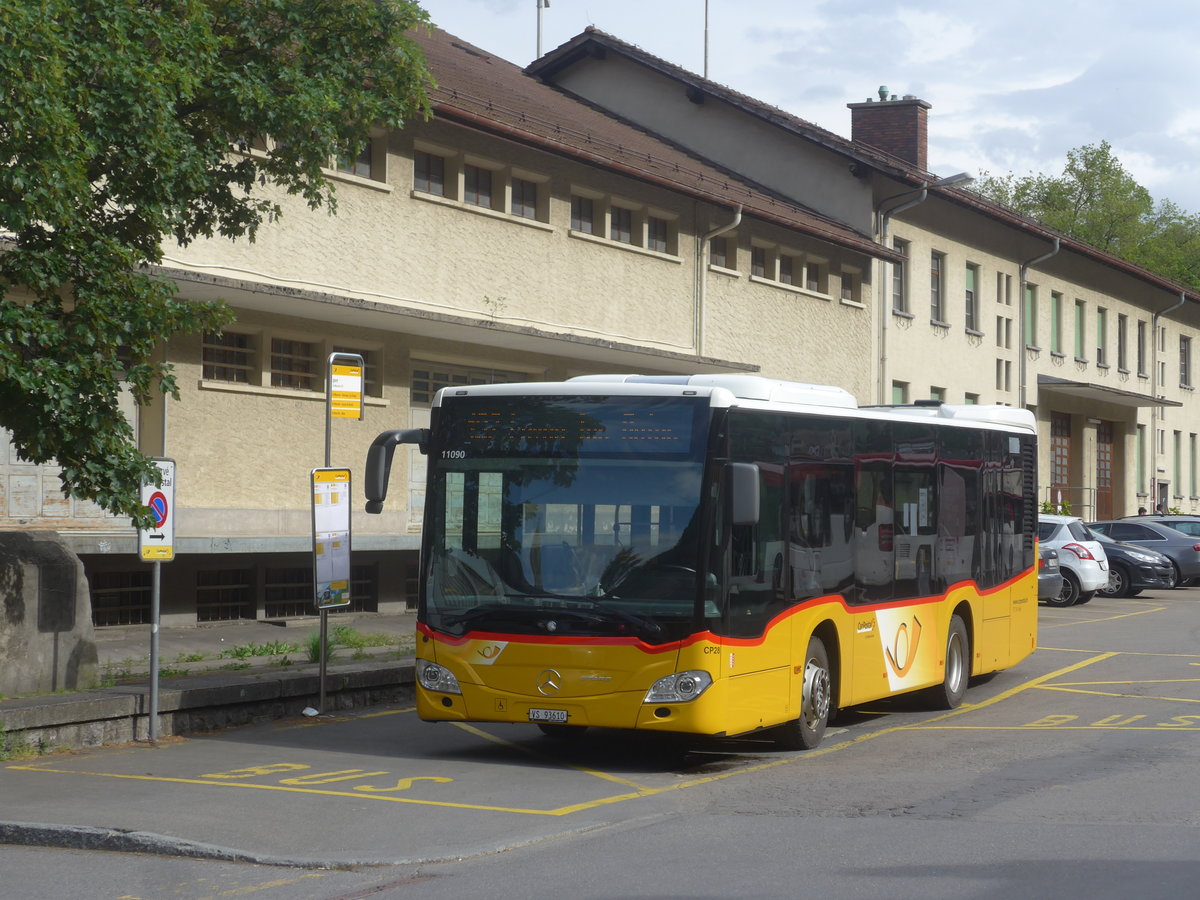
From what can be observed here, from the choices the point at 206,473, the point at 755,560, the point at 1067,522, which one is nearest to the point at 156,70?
the point at 755,560

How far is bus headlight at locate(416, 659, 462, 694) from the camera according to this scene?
11164mm

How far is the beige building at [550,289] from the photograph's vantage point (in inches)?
800

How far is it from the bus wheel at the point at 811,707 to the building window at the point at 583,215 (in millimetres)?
15696

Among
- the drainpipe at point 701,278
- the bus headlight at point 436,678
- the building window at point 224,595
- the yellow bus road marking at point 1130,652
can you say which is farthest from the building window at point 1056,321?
the bus headlight at point 436,678

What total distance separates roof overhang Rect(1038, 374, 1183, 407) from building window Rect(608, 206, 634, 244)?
2050cm

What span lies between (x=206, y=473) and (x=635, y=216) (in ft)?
35.6

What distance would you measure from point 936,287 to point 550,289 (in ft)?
57.1

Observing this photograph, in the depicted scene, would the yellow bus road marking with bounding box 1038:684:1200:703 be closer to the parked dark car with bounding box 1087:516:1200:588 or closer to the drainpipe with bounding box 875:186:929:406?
the parked dark car with bounding box 1087:516:1200:588

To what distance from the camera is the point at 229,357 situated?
2089cm

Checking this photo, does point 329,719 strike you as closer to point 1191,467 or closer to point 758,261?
point 758,261

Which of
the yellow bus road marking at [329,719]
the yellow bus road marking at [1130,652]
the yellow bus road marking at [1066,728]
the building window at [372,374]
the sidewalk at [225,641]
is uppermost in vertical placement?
the building window at [372,374]

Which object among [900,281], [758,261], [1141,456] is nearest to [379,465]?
[758,261]

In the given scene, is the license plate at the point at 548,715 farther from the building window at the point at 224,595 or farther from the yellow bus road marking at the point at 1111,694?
the building window at the point at 224,595

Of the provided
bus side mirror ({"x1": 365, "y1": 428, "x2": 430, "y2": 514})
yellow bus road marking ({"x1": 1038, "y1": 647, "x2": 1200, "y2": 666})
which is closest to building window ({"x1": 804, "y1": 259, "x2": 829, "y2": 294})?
yellow bus road marking ({"x1": 1038, "y1": 647, "x2": 1200, "y2": 666})
